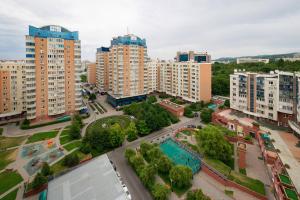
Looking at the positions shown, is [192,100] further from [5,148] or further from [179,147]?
[5,148]

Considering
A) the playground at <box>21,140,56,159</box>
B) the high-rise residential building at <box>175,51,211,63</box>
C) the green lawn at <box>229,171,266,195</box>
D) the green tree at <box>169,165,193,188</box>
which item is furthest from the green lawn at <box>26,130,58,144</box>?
the high-rise residential building at <box>175,51,211,63</box>

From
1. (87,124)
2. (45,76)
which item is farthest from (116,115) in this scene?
(45,76)

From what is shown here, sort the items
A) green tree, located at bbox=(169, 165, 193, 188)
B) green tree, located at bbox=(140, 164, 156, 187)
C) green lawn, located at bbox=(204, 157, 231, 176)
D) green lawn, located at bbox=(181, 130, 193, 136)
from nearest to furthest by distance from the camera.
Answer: green tree, located at bbox=(169, 165, 193, 188) < green tree, located at bbox=(140, 164, 156, 187) < green lawn, located at bbox=(204, 157, 231, 176) < green lawn, located at bbox=(181, 130, 193, 136)

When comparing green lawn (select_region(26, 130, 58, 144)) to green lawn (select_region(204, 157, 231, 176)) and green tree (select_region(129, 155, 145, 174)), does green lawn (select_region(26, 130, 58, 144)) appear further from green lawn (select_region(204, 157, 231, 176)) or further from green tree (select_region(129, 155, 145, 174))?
green lawn (select_region(204, 157, 231, 176))

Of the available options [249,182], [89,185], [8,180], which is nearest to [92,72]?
[8,180]

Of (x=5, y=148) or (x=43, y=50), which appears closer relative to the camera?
(x=5, y=148)

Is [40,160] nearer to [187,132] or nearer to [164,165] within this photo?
[164,165]
